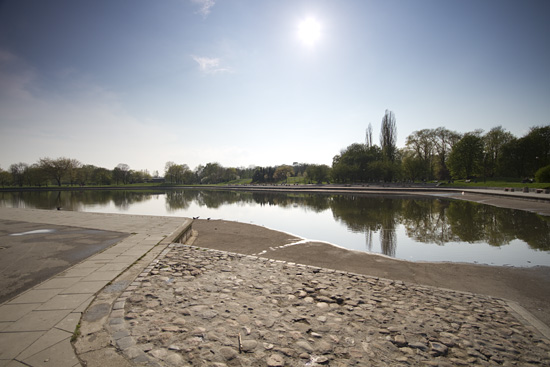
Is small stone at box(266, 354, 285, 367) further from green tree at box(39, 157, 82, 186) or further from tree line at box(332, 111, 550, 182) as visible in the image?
green tree at box(39, 157, 82, 186)

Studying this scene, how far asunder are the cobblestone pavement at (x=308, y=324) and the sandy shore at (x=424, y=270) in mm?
1388

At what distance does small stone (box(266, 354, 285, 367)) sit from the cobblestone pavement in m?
0.01

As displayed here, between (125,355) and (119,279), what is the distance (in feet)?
9.38

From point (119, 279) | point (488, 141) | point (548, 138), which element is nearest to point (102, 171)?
point (119, 279)

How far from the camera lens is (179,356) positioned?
301 centimetres

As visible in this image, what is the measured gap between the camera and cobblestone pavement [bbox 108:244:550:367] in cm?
315

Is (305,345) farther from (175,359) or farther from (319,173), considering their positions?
(319,173)

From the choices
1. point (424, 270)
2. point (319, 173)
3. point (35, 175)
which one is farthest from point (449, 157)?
point (35, 175)

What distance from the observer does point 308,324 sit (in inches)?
154

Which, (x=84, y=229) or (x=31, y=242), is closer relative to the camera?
(x=31, y=242)

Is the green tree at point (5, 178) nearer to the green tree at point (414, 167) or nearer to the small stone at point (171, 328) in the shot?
the small stone at point (171, 328)

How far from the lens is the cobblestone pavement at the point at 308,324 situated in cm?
315

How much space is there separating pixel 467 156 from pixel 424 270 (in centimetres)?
5828

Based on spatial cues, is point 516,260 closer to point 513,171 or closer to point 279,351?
point 279,351
